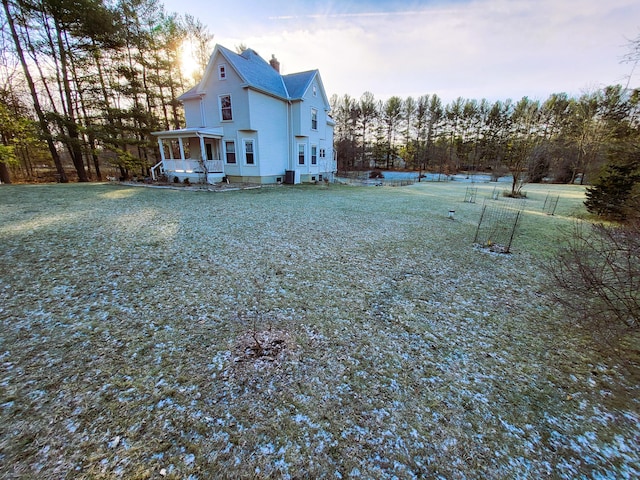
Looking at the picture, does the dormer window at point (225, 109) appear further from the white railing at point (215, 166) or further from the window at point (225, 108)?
the white railing at point (215, 166)

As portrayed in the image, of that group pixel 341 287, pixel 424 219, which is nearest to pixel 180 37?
pixel 424 219

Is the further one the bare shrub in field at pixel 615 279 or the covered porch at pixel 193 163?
the covered porch at pixel 193 163

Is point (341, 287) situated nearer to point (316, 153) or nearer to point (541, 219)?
point (541, 219)

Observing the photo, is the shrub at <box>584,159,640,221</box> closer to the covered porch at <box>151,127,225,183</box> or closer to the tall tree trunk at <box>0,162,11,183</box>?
the covered porch at <box>151,127,225,183</box>

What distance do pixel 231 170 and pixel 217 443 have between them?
1659cm

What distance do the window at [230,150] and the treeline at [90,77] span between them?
6.29 m

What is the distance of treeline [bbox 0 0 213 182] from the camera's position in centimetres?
1412

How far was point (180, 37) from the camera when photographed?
64.8 ft

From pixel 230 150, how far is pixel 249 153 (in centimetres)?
126

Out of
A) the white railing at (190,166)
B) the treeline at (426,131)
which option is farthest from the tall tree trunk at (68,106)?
the treeline at (426,131)

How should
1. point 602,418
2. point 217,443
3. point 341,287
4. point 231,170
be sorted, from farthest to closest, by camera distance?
point 231,170
point 341,287
point 602,418
point 217,443

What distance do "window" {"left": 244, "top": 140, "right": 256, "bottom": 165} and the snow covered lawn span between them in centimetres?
1183

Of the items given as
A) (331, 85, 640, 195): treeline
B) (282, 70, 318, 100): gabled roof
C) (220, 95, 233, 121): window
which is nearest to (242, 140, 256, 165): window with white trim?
(220, 95, 233, 121): window

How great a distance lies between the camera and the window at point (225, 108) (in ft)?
51.1
